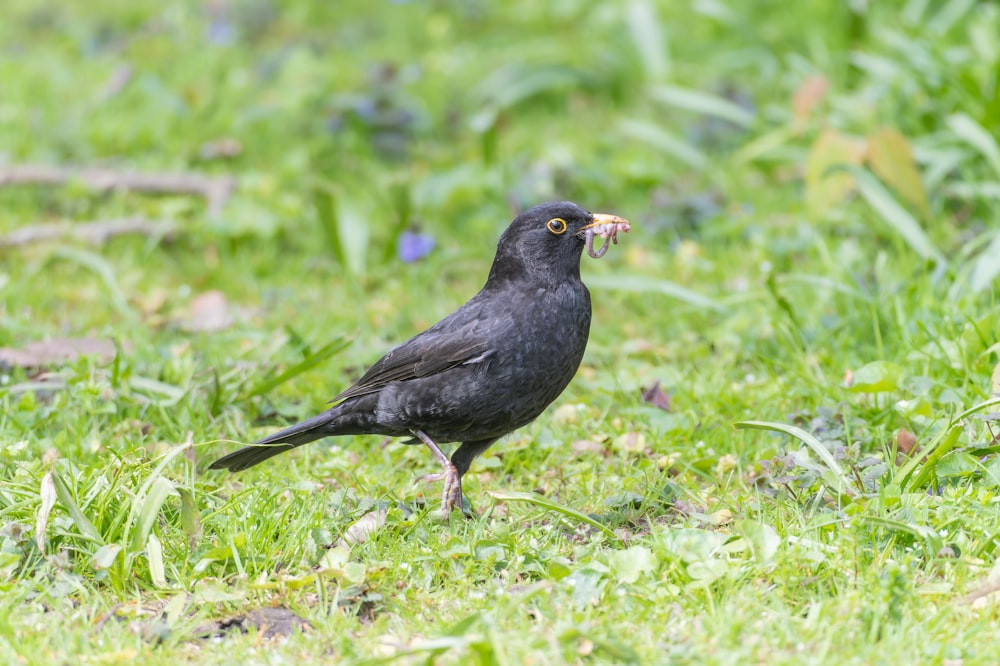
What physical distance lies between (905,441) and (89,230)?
4546 mm

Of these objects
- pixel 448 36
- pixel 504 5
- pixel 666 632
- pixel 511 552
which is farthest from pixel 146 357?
pixel 504 5

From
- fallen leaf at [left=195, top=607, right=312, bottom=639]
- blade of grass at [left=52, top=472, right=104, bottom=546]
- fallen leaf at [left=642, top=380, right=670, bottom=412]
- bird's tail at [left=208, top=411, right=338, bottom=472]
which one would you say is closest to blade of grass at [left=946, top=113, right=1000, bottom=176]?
fallen leaf at [left=642, top=380, right=670, bottom=412]

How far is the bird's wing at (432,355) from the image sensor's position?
398 centimetres

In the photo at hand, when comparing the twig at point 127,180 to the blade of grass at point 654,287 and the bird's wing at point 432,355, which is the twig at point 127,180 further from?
the bird's wing at point 432,355

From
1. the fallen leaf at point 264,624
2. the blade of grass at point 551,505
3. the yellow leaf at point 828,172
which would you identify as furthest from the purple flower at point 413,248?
the fallen leaf at point 264,624

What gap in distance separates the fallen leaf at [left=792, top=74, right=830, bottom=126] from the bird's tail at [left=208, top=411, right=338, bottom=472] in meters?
3.79

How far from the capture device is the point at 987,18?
735 centimetres

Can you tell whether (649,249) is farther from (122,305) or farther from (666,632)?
(666,632)

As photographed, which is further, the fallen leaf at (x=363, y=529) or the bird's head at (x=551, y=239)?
the bird's head at (x=551, y=239)

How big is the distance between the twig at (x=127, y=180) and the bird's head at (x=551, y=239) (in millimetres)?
3156

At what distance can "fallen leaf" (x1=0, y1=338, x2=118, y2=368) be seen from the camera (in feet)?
15.8

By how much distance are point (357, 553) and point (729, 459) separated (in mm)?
1424

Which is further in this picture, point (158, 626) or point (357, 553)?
point (357, 553)

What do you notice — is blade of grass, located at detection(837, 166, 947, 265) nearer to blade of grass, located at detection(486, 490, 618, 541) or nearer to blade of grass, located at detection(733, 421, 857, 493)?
blade of grass, located at detection(733, 421, 857, 493)
